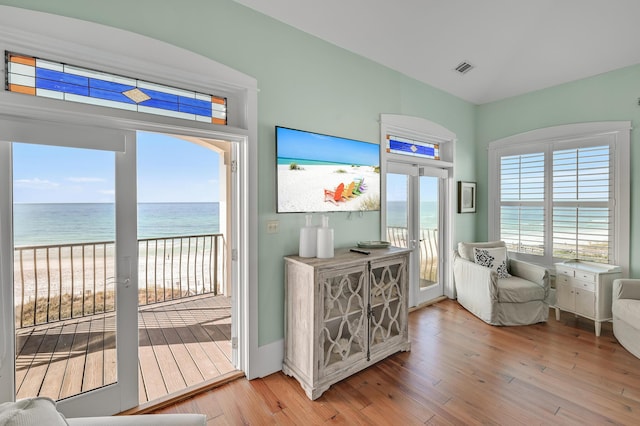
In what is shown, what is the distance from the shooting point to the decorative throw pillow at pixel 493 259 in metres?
3.80

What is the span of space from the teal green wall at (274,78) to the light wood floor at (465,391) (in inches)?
21.0

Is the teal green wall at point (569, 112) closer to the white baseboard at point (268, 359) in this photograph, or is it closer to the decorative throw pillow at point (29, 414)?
the white baseboard at point (268, 359)

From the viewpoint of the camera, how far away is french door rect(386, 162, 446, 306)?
373 centimetres

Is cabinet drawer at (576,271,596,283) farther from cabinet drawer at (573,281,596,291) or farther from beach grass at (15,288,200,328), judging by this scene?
beach grass at (15,288,200,328)

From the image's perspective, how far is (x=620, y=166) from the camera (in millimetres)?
3436

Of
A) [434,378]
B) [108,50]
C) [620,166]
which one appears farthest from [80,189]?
[620,166]

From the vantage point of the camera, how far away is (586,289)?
130 inches

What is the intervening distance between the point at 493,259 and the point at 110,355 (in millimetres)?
4034

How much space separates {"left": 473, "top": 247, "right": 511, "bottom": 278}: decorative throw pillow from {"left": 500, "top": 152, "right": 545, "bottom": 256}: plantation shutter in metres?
0.56

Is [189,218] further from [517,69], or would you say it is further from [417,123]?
[517,69]

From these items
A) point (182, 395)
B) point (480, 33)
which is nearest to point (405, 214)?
point (480, 33)

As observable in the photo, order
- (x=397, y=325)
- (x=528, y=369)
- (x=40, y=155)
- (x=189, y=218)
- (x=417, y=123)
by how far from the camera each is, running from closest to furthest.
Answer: (x=40, y=155), (x=528, y=369), (x=397, y=325), (x=417, y=123), (x=189, y=218)

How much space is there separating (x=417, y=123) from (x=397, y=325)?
238cm

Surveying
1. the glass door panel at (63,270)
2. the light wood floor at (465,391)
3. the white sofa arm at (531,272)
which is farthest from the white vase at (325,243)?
the white sofa arm at (531,272)
